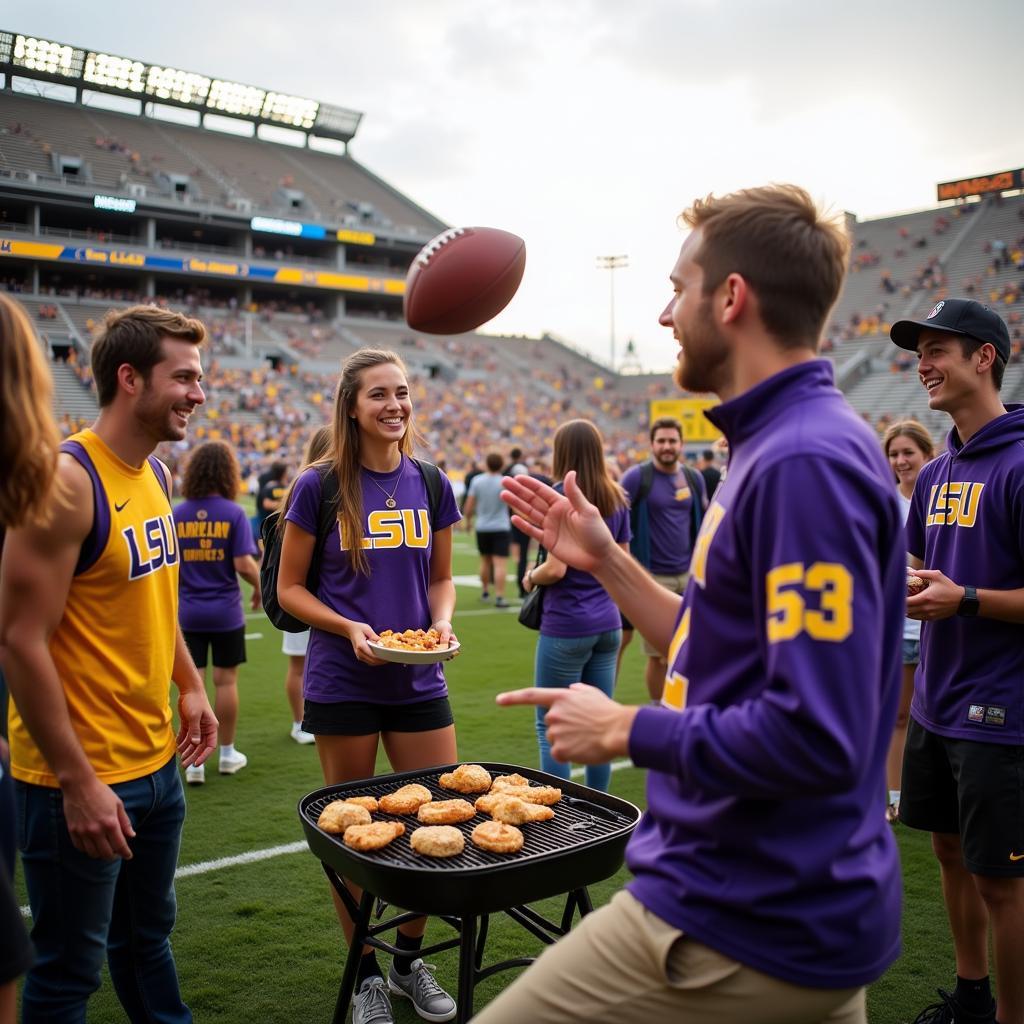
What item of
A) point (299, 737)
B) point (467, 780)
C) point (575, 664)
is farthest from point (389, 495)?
point (299, 737)

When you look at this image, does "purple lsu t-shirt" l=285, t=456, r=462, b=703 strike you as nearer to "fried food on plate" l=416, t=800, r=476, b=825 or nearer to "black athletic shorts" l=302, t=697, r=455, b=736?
"black athletic shorts" l=302, t=697, r=455, b=736

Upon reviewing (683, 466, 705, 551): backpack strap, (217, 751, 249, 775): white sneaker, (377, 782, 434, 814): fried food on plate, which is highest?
(683, 466, 705, 551): backpack strap

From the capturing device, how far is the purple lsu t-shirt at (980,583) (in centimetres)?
291

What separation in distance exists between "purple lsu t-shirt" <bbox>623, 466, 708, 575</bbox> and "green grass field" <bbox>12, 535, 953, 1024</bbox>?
168cm

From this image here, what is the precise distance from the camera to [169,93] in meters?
52.5

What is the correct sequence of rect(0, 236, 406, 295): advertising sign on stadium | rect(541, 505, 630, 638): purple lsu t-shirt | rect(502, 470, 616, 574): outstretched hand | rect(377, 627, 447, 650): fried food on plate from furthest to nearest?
1. rect(0, 236, 406, 295): advertising sign on stadium
2. rect(541, 505, 630, 638): purple lsu t-shirt
3. rect(377, 627, 447, 650): fried food on plate
4. rect(502, 470, 616, 574): outstretched hand

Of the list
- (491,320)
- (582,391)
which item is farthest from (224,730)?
(582,391)

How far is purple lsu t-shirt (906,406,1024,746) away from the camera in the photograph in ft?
9.53

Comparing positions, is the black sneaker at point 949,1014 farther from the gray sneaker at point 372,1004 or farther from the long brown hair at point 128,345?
the long brown hair at point 128,345

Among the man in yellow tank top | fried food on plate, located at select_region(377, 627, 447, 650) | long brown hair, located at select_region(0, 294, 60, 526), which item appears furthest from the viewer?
fried food on plate, located at select_region(377, 627, 447, 650)

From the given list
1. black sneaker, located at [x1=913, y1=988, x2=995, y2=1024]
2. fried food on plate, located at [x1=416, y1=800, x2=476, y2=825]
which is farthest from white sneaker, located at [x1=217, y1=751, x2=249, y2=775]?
black sneaker, located at [x1=913, y1=988, x2=995, y2=1024]

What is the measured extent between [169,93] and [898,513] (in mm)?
60408

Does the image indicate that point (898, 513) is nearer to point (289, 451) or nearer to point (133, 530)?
point (133, 530)

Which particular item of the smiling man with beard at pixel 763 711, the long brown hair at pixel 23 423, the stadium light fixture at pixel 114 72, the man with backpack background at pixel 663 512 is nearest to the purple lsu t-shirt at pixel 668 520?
the man with backpack background at pixel 663 512
